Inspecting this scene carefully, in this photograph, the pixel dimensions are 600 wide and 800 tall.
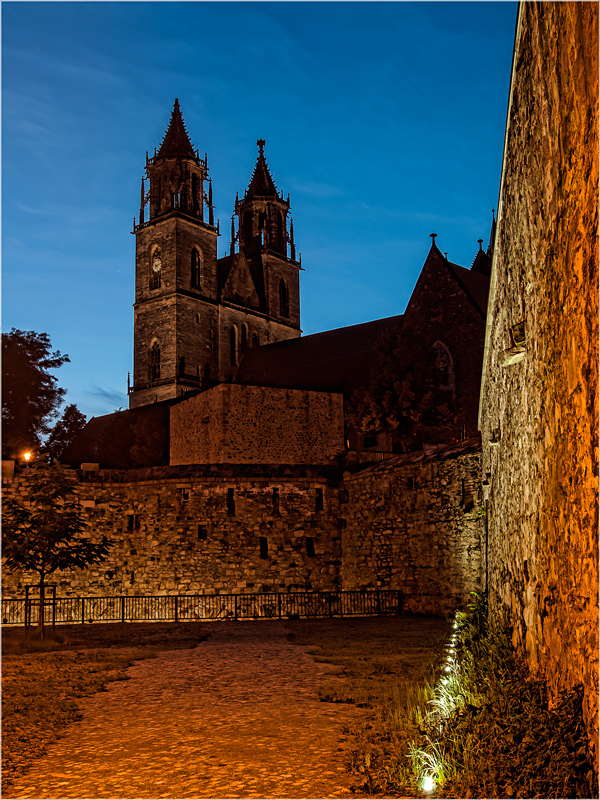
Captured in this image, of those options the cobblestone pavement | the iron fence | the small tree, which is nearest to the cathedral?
the iron fence

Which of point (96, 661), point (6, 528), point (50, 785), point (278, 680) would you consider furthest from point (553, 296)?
point (6, 528)

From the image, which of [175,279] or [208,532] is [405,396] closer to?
[208,532]

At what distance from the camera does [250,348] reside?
232 ft

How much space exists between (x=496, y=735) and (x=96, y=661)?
8878 mm

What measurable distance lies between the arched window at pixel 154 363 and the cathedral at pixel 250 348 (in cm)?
14

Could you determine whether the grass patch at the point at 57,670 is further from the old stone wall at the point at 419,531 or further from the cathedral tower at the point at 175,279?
the cathedral tower at the point at 175,279

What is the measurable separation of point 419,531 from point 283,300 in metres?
63.9

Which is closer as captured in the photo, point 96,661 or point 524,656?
point 524,656

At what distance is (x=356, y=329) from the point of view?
5944 centimetres

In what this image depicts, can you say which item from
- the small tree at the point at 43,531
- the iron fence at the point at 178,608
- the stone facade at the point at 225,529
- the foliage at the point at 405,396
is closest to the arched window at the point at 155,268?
the foliage at the point at 405,396

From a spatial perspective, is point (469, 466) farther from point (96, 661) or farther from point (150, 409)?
point (150, 409)

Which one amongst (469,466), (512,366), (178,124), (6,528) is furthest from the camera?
(178,124)

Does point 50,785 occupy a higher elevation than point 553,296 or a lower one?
lower

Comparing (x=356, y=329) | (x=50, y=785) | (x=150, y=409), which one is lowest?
(x=50, y=785)
